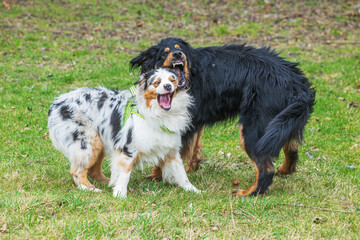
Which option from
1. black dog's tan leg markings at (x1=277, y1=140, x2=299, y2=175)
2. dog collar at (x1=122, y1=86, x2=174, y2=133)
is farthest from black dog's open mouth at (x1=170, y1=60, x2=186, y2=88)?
black dog's tan leg markings at (x1=277, y1=140, x2=299, y2=175)

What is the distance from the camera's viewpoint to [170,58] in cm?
496

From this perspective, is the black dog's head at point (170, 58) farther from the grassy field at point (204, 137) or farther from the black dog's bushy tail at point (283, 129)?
the black dog's bushy tail at point (283, 129)

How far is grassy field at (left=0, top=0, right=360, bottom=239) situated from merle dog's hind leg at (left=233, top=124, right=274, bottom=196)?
0.20 m

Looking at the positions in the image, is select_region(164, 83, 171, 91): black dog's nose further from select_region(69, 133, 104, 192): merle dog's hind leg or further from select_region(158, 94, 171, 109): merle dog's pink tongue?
select_region(69, 133, 104, 192): merle dog's hind leg

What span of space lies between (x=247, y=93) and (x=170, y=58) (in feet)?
3.24

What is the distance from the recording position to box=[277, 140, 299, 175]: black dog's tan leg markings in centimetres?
541

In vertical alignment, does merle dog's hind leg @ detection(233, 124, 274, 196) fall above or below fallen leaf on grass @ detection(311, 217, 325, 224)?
above

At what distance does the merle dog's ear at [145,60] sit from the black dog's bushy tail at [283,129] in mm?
1605

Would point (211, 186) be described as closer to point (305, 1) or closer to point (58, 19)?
point (58, 19)

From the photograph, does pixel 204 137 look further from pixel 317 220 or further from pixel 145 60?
pixel 317 220

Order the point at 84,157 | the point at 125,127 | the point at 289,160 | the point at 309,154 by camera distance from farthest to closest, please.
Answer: the point at 309,154, the point at 289,160, the point at 84,157, the point at 125,127

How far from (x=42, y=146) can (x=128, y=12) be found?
9.45 meters

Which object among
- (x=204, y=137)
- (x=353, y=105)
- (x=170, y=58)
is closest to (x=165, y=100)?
(x=170, y=58)

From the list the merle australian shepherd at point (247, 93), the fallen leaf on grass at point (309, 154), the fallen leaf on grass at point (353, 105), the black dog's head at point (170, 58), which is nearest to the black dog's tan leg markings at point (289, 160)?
the merle australian shepherd at point (247, 93)
